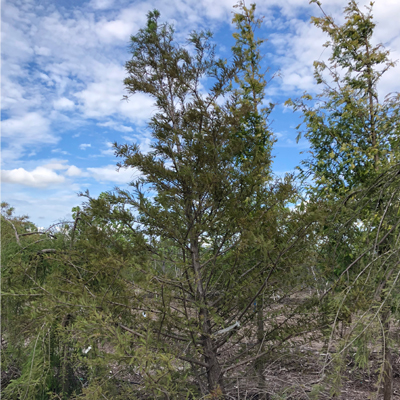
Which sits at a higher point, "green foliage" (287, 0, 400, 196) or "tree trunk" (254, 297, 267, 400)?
"green foliage" (287, 0, 400, 196)

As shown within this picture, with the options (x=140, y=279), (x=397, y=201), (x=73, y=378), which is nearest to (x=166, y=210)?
(x=140, y=279)

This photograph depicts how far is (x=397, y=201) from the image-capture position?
323cm

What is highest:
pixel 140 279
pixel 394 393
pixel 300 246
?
pixel 300 246

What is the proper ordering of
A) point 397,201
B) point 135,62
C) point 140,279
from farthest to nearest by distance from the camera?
1. point 135,62
2. point 397,201
3. point 140,279

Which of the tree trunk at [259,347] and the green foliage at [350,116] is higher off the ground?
the green foliage at [350,116]

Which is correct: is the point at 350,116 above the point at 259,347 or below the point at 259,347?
above

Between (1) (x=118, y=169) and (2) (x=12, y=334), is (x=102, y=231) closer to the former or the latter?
(1) (x=118, y=169)

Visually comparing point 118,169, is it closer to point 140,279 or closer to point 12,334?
point 140,279

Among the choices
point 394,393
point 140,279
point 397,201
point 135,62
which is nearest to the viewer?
point 140,279

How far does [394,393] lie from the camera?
18.1ft

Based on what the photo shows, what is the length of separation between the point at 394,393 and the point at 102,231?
5640 millimetres

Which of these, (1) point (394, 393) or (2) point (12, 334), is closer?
(2) point (12, 334)

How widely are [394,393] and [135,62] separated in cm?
664

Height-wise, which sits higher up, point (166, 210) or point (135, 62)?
point (135, 62)
